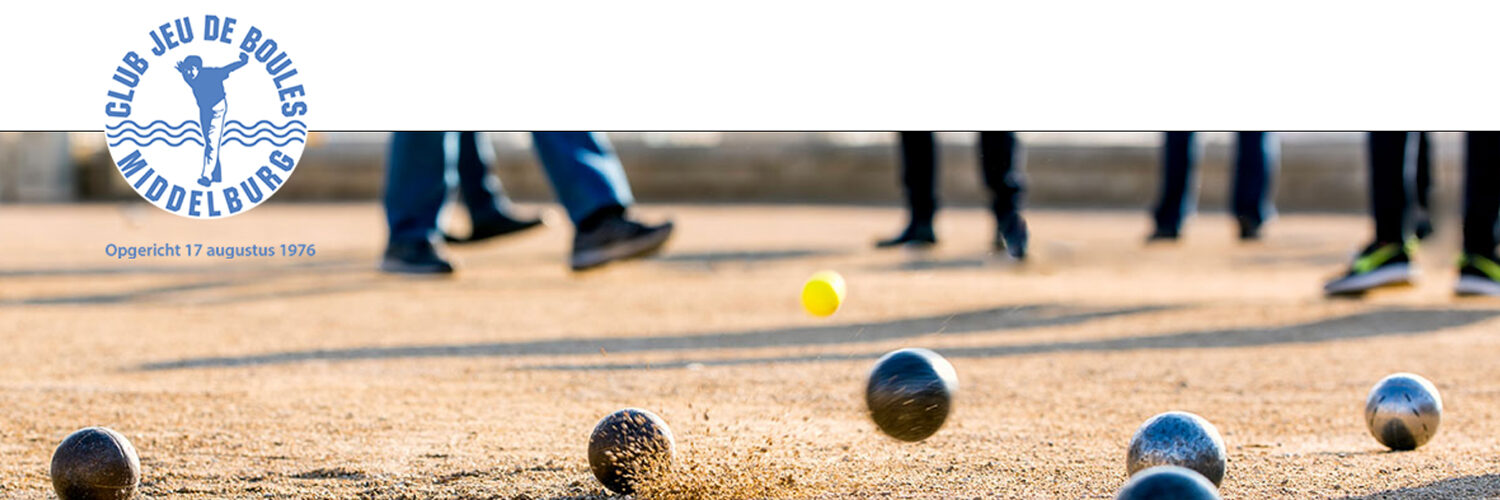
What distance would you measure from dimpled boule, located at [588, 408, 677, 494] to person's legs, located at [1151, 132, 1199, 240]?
23.7 feet

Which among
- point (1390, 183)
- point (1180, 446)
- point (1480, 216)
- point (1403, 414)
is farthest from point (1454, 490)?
point (1480, 216)

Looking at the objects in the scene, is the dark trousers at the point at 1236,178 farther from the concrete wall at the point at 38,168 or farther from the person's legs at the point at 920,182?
the concrete wall at the point at 38,168

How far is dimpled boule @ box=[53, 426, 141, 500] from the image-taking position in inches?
115

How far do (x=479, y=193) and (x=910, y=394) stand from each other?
18.0 feet

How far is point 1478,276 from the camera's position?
6.87 meters

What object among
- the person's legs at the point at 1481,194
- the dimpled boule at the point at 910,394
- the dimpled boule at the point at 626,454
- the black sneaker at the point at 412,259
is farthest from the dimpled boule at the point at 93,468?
the person's legs at the point at 1481,194

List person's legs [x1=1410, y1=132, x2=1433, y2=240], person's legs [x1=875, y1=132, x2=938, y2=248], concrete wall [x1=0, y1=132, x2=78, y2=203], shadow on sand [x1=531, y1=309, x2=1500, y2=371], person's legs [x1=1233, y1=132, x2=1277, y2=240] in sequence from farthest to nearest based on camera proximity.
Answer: concrete wall [x1=0, y1=132, x2=78, y2=203]
person's legs [x1=1233, y1=132, x2=1277, y2=240]
person's legs [x1=875, y1=132, x2=938, y2=248]
person's legs [x1=1410, y1=132, x2=1433, y2=240]
shadow on sand [x1=531, y1=309, x2=1500, y2=371]

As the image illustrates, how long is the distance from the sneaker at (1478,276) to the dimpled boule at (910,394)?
4.19 meters

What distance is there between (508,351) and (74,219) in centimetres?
1096

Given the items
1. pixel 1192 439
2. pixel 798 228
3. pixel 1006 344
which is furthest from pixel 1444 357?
pixel 798 228

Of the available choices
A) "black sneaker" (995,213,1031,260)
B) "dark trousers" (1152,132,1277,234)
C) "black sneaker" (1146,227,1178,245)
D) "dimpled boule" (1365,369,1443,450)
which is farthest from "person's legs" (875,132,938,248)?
"dimpled boule" (1365,369,1443,450)

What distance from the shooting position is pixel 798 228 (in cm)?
1329
